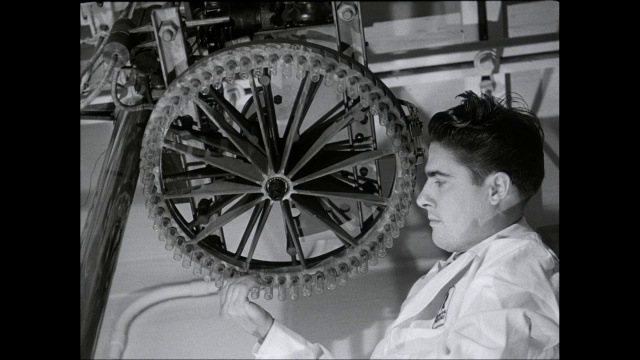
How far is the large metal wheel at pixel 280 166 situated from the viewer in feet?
3.96

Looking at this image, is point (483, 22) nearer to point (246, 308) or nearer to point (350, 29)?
point (350, 29)

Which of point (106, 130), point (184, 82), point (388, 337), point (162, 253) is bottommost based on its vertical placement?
point (388, 337)

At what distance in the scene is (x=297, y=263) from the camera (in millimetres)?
1329

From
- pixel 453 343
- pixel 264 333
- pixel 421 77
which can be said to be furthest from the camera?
pixel 421 77

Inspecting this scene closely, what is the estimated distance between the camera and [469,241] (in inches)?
51.5

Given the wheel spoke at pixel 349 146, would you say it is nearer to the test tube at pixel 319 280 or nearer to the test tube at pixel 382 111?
A: the test tube at pixel 382 111

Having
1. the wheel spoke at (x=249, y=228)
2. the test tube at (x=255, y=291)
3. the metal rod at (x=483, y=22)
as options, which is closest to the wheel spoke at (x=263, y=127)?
the wheel spoke at (x=249, y=228)

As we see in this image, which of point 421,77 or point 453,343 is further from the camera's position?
point 421,77

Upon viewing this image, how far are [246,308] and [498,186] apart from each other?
1.51 feet

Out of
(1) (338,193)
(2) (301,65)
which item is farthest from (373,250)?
(2) (301,65)

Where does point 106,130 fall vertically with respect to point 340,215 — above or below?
above
